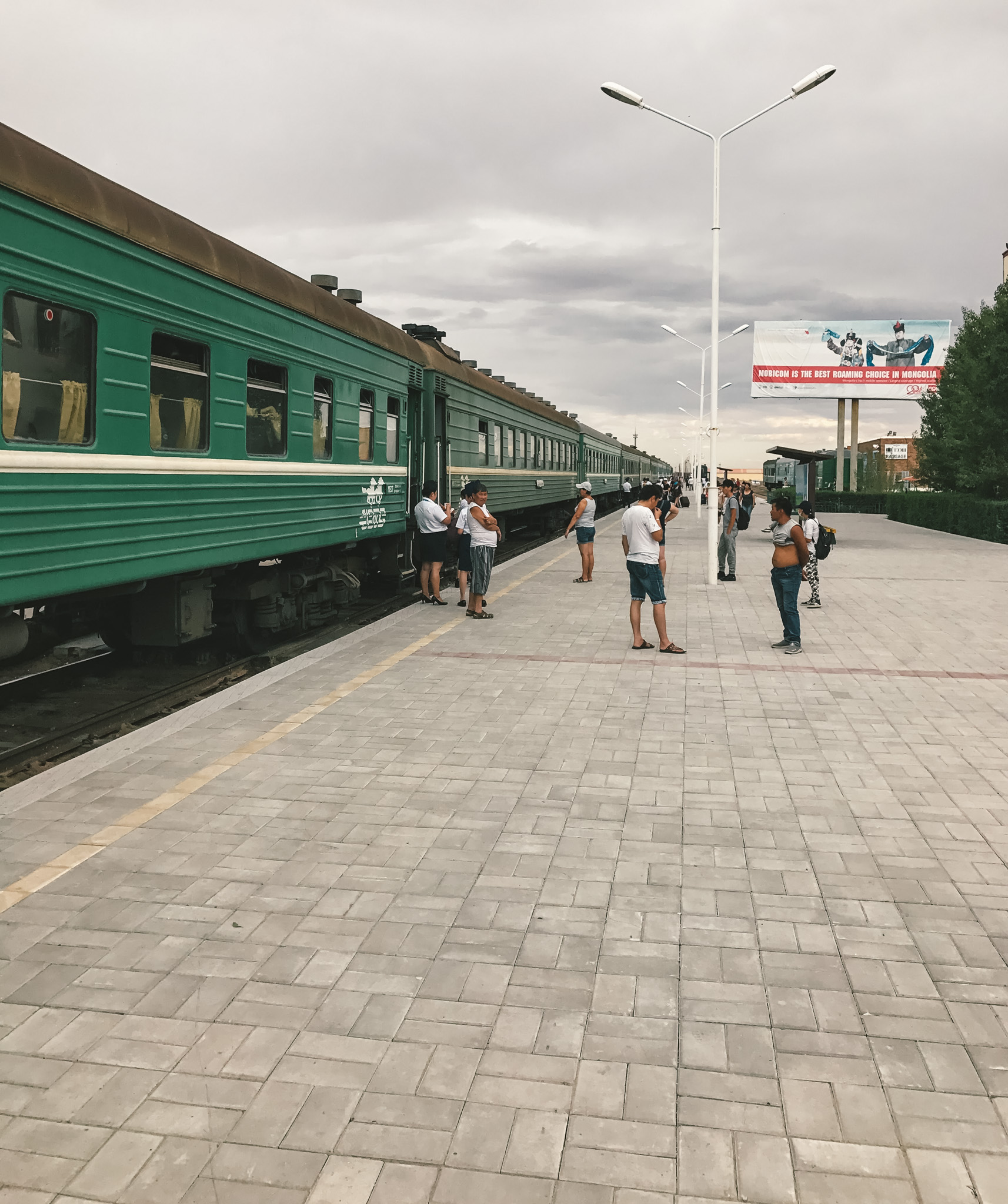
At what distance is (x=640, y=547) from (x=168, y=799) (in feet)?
19.4

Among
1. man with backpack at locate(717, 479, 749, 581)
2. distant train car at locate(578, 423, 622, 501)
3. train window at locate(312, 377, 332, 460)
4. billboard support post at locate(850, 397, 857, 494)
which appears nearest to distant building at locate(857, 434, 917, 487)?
billboard support post at locate(850, 397, 857, 494)

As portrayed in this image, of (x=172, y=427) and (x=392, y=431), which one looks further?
(x=392, y=431)

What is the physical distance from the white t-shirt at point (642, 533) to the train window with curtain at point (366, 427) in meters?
3.47

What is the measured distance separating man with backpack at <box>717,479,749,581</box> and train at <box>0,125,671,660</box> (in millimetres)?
5041

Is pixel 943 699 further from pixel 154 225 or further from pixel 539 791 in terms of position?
pixel 154 225

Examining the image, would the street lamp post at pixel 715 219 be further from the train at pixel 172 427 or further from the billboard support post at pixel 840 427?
the billboard support post at pixel 840 427

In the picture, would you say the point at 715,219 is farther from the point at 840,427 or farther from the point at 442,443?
the point at 840,427

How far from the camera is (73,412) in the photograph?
6508 millimetres

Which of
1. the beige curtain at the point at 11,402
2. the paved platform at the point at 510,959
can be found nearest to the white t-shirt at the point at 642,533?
the paved platform at the point at 510,959

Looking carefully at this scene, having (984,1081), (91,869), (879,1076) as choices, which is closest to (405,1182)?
(879,1076)

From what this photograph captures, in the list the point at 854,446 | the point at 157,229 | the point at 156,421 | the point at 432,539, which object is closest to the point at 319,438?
the point at 432,539

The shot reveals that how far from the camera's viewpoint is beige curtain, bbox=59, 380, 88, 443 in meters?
6.41

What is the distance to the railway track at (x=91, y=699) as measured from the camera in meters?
6.85

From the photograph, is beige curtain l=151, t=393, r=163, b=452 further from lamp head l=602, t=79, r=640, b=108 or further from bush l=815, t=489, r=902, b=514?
bush l=815, t=489, r=902, b=514
